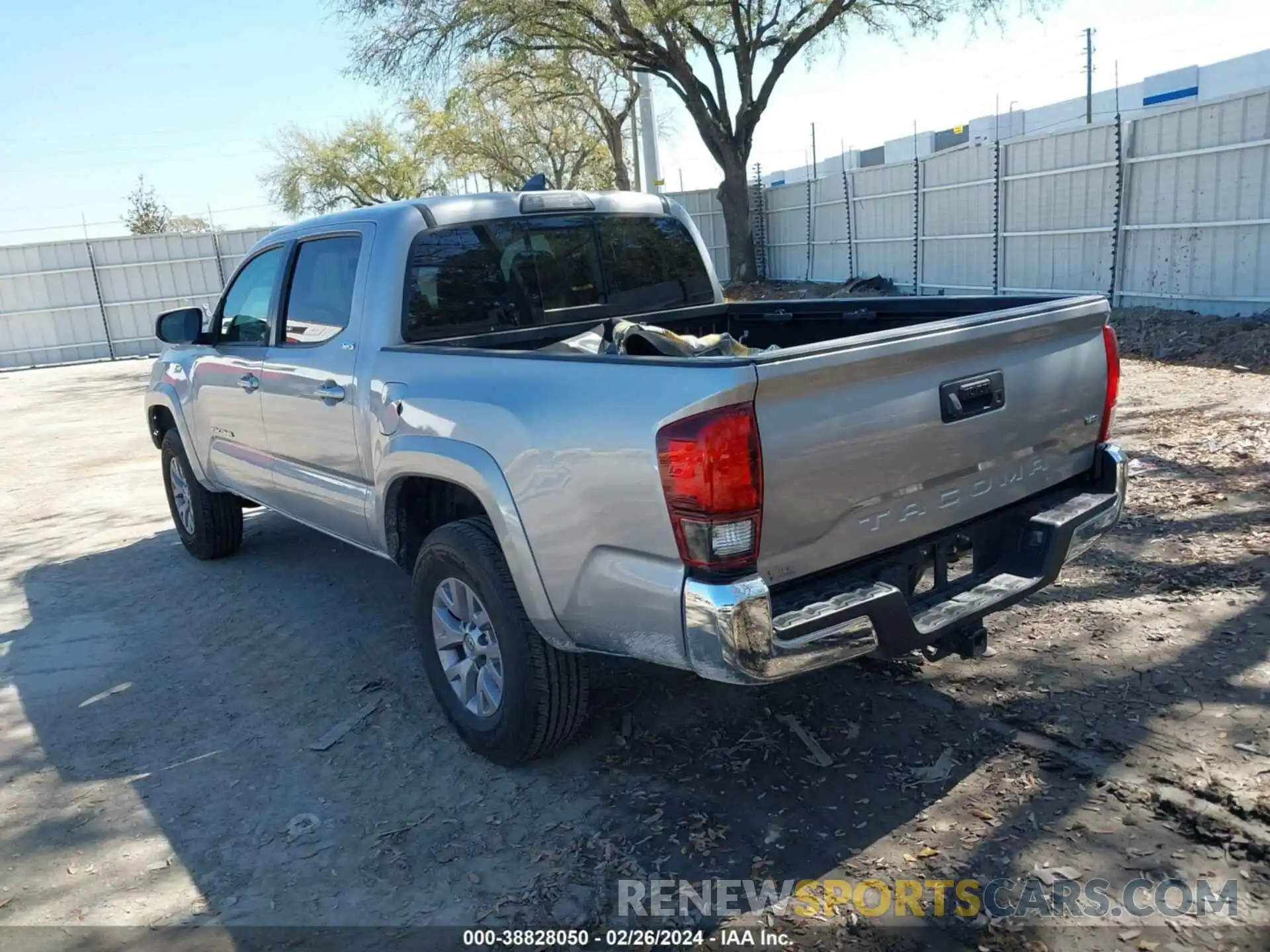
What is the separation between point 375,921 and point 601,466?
4.66 ft

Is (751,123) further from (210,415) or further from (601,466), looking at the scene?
(601,466)

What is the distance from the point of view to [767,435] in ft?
8.17

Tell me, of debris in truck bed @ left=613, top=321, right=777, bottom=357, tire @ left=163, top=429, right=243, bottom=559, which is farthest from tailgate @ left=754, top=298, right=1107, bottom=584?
tire @ left=163, top=429, right=243, bottom=559

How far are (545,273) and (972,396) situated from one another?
6.63 ft

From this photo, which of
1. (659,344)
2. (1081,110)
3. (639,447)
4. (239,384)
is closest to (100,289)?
(239,384)

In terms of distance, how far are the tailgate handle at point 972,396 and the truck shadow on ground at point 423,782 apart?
1.15 m

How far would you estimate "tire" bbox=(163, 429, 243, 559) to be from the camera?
599 cm

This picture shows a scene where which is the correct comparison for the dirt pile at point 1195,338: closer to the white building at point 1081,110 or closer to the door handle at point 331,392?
the door handle at point 331,392

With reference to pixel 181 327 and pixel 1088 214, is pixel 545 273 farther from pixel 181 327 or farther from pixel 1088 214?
pixel 1088 214

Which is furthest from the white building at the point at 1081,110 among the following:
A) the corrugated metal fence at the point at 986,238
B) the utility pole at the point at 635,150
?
the corrugated metal fence at the point at 986,238

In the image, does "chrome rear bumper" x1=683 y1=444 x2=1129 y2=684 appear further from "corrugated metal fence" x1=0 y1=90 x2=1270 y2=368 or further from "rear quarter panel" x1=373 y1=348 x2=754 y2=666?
"corrugated metal fence" x1=0 y1=90 x2=1270 y2=368

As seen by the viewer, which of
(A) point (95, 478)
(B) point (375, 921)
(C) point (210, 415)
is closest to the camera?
(B) point (375, 921)

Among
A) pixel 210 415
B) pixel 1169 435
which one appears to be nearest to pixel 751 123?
pixel 1169 435

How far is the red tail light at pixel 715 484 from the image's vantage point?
2445 mm
